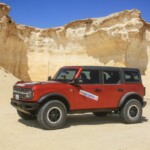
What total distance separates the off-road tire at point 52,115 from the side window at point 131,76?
2.85 m

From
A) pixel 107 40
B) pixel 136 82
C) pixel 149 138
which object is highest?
pixel 107 40

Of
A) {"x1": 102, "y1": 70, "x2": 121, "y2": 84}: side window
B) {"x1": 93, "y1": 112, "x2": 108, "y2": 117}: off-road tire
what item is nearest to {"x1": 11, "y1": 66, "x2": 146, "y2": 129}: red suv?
{"x1": 102, "y1": 70, "x2": 121, "y2": 84}: side window

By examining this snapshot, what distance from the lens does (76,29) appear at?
32.9 metres

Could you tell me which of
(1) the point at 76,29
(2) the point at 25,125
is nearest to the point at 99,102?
(2) the point at 25,125

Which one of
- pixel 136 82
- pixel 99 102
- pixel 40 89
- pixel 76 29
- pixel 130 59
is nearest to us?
pixel 40 89

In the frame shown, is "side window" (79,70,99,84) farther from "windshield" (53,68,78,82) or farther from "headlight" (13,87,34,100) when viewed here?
"headlight" (13,87,34,100)

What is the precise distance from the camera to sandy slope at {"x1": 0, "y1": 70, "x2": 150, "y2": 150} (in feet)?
23.5

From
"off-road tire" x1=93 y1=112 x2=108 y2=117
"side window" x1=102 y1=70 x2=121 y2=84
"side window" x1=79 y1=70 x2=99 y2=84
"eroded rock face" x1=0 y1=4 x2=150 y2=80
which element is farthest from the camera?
"eroded rock face" x1=0 y1=4 x2=150 y2=80

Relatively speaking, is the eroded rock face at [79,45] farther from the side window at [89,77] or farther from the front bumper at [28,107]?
the front bumper at [28,107]

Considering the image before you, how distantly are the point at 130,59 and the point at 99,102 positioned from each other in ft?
68.7

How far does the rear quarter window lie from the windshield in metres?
2.00

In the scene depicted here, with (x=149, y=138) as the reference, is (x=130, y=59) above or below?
above

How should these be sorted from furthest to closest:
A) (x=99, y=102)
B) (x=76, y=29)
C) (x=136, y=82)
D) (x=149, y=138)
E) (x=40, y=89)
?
1. (x=76, y=29)
2. (x=136, y=82)
3. (x=99, y=102)
4. (x=40, y=89)
5. (x=149, y=138)

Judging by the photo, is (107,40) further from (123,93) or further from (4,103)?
(123,93)
